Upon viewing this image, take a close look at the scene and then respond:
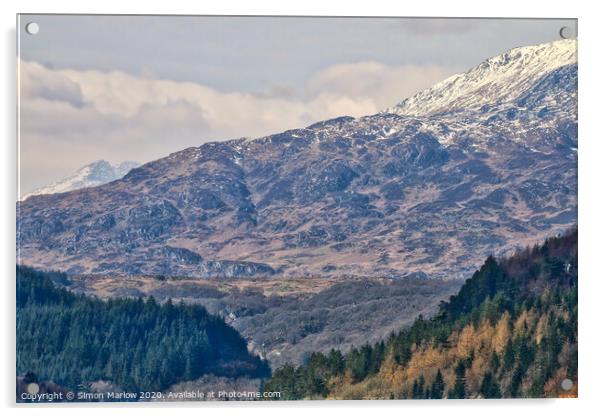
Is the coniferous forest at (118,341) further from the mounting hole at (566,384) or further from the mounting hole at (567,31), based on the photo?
the mounting hole at (567,31)

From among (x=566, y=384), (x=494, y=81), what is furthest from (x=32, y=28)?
(x=566, y=384)

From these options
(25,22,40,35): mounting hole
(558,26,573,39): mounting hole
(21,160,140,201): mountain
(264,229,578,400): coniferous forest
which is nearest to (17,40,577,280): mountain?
(21,160,140,201): mountain

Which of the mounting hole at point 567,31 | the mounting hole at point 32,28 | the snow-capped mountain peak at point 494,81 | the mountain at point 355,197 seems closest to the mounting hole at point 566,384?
the mountain at point 355,197

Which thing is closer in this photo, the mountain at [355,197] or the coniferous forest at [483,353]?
the coniferous forest at [483,353]

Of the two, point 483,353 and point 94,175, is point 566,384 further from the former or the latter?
point 94,175
